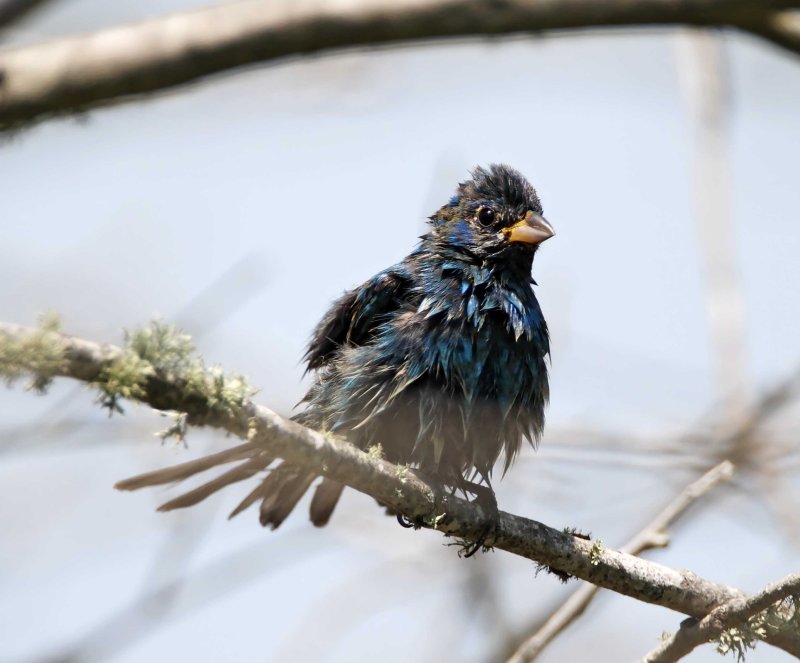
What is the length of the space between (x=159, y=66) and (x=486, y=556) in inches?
128

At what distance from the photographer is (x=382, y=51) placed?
3.87m

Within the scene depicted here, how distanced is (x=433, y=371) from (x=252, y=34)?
1.46m

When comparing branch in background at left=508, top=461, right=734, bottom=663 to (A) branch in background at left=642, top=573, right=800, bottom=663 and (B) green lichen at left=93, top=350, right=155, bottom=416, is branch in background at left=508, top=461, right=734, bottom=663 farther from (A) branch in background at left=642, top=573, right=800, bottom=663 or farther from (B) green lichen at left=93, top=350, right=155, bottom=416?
(B) green lichen at left=93, top=350, right=155, bottom=416

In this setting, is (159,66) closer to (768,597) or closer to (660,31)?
(660,31)

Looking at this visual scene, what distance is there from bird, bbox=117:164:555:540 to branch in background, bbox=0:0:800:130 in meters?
1.10

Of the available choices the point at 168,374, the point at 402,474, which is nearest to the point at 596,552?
the point at 402,474

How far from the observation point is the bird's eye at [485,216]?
189 inches

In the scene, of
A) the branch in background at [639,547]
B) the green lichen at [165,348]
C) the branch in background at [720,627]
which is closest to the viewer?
the green lichen at [165,348]

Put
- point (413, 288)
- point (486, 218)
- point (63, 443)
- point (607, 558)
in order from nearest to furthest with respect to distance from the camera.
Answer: point (607, 558)
point (63, 443)
point (413, 288)
point (486, 218)

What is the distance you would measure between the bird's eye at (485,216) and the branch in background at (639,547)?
1574mm

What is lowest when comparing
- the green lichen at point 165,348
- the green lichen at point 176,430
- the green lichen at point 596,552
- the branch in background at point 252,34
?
the green lichen at point 596,552

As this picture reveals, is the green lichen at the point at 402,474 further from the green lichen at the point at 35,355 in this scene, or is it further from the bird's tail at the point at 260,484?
the green lichen at the point at 35,355

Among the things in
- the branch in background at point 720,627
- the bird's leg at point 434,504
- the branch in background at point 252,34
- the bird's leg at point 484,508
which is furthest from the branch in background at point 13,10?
the branch in background at point 720,627

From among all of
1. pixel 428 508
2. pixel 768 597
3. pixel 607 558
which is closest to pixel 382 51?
pixel 428 508
